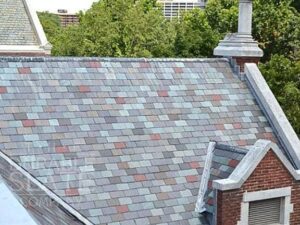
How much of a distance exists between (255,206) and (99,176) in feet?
8.80

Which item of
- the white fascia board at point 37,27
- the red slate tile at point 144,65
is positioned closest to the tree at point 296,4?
the white fascia board at point 37,27

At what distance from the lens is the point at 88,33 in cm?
3819

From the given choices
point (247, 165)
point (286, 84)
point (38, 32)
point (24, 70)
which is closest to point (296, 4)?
point (286, 84)

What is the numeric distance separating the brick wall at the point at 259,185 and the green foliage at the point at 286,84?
52.1 feet

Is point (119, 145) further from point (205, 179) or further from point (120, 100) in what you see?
point (205, 179)

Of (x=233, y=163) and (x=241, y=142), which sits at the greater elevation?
(x=233, y=163)

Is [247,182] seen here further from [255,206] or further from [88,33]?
[88,33]

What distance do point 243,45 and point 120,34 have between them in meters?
25.3

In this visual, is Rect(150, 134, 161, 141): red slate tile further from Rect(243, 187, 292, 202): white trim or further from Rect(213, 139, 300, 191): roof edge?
Rect(243, 187, 292, 202): white trim

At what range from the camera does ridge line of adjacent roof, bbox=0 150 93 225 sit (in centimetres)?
857

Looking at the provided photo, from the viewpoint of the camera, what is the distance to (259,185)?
9664 mm

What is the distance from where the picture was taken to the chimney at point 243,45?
1274 cm

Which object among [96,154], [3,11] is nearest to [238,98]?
[96,154]

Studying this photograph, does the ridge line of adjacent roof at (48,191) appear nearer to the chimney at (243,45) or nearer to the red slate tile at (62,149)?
the red slate tile at (62,149)
